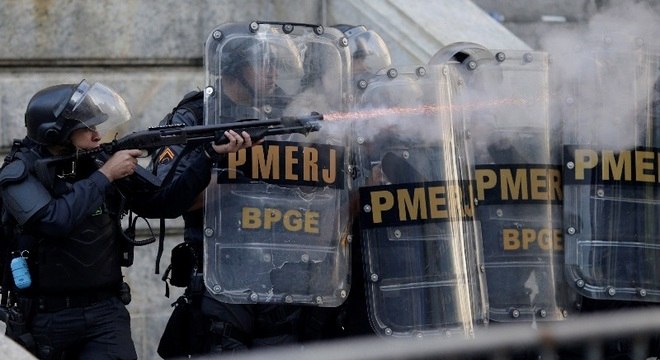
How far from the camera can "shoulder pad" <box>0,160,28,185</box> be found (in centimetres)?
496

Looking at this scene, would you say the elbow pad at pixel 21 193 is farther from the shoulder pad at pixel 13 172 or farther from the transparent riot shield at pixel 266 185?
the transparent riot shield at pixel 266 185

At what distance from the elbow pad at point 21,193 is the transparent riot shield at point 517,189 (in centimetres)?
158

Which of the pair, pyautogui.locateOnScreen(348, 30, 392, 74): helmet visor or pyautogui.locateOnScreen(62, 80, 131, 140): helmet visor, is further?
pyautogui.locateOnScreen(348, 30, 392, 74): helmet visor

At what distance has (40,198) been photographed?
16.1 ft

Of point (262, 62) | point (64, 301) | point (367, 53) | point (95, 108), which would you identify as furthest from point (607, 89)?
point (64, 301)

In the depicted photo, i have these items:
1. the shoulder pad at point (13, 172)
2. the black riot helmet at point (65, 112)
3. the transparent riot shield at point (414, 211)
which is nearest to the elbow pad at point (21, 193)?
the shoulder pad at point (13, 172)

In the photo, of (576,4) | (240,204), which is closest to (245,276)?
(240,204)

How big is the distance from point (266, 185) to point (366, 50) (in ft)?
3.32

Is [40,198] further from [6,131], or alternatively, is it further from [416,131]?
[6,131]

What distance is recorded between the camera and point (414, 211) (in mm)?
5160

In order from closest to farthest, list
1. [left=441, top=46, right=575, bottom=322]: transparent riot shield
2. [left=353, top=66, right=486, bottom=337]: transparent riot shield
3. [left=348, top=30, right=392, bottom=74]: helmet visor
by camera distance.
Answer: [left=353, top=66, right=486, bottom=337]: transparent riot shield < [left=441, top=46, right=575, bottom=322]: transparent riot shield < [left=348, top=30, right=392, bottom=74]: helmet visor

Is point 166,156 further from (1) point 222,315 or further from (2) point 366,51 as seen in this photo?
(2) point 366,51

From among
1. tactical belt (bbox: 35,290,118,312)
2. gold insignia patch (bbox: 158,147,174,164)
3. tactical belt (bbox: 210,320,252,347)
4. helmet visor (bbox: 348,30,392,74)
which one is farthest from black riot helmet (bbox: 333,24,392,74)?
tactical belt (bbox: 35,290,118,312)

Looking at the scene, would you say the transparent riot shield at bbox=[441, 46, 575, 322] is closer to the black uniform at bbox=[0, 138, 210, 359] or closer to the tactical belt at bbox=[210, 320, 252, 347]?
the tactical belt at bbox=[210, 320, 252, 347]
